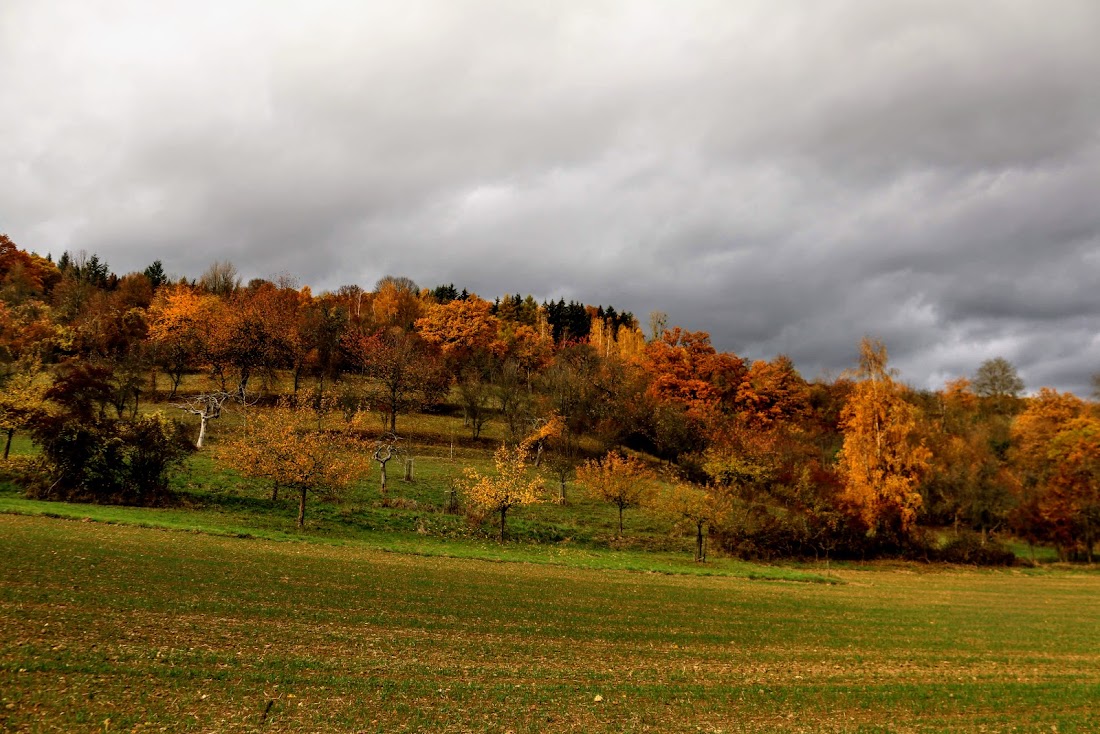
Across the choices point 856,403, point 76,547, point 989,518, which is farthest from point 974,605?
point 76,547

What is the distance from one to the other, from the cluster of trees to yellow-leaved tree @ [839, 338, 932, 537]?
21 centimetres

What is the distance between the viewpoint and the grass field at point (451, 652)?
13836 millimetres

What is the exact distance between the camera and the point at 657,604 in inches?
1219

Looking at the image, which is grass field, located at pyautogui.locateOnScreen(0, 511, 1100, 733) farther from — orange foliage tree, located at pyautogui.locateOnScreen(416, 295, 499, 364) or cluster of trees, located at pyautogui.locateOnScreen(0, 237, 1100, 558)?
orange foliage tree, located at pyautogui.locateOnScreen(416, 295, 499, 364)

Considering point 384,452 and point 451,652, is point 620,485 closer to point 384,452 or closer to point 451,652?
point 384,452

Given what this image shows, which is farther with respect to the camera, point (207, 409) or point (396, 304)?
point (396, 304)

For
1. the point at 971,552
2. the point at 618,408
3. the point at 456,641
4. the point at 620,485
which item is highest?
the point at 618,408

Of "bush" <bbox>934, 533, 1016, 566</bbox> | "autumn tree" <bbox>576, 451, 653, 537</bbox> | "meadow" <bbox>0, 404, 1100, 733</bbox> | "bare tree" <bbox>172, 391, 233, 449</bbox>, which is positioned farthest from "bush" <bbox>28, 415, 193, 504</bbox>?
"bush" <bbox>934, 533, 1016, 566</bbox>

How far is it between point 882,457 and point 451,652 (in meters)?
61.0

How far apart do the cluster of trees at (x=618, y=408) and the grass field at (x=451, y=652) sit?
18.0 meters

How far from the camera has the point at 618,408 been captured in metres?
95.6

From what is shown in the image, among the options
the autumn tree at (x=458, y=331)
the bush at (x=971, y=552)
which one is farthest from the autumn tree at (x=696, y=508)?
the autumn tree at (x=458, y=331)

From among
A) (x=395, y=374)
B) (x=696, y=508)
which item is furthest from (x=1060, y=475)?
(x=395, y=374)

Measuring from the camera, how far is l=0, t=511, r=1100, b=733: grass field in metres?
13.8
